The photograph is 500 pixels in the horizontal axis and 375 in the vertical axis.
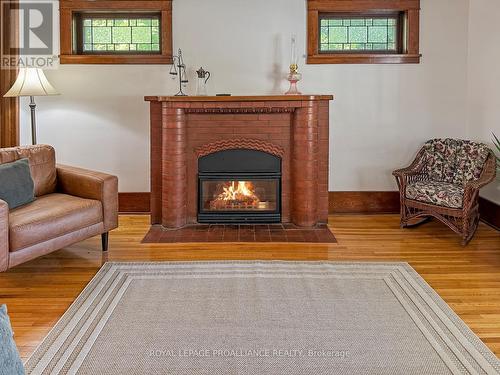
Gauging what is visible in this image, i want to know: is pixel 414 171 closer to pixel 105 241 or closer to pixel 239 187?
pixel 239 187

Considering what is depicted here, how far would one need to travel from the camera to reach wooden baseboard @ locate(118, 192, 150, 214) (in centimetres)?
577

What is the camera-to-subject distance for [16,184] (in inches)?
154

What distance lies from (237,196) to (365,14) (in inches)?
91.1

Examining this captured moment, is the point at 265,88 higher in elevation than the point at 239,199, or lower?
higher

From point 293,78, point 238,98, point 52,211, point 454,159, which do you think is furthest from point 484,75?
point 52,211

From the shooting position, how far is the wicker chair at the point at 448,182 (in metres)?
4.60

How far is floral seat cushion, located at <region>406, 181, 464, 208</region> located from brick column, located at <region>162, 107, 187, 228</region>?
83.2 inches

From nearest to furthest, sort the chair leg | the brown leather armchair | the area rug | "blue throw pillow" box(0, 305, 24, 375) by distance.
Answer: "blue throw pillow" box(0, 305, 24, 375) → the area rug → the brown leather armchair → the chair leg

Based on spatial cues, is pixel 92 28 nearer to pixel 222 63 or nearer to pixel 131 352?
pixel 222 63

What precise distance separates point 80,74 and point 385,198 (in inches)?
135

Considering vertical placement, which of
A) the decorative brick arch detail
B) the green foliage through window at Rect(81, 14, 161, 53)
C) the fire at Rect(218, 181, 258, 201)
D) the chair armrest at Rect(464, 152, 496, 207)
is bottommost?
the fire at Rect(218, 181, 258, 201)

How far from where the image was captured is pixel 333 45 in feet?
18.6

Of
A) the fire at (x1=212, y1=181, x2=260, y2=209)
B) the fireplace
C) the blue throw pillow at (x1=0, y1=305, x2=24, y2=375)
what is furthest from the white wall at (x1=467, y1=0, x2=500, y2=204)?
the blue throw pillow at (x1=0, y1=305, x2=24, y2=375)

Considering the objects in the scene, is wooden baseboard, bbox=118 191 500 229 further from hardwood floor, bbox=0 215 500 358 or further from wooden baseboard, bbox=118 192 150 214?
hardwood floor, bbox=0 215 500 358
